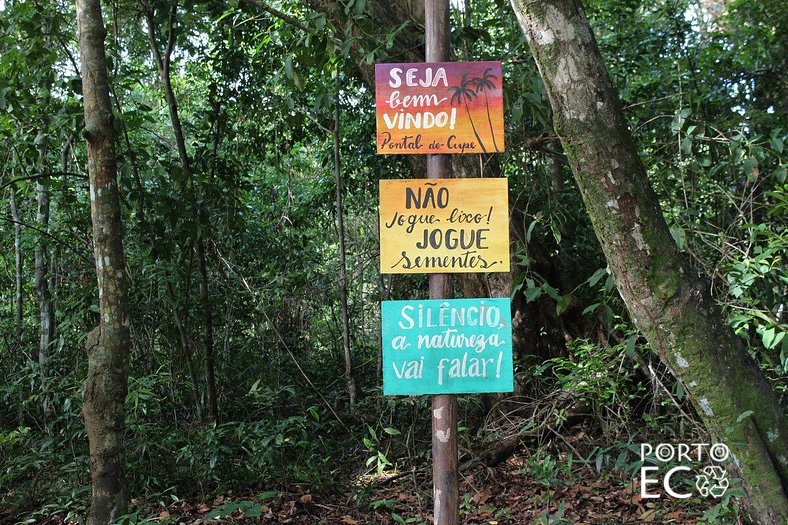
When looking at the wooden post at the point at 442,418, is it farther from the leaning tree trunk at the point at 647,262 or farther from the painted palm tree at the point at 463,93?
the leaning tree trunk at the point at 647,262

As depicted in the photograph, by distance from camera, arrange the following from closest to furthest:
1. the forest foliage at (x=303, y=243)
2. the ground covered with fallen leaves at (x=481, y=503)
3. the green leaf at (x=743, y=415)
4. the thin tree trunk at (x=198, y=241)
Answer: the green leaf at (x=743, y=415)
the ground covered with fallen leaves at (x=481, y=503)
the forest foliage at (x=303, y=243)
the thin tree trunk at (x=198, y=241)

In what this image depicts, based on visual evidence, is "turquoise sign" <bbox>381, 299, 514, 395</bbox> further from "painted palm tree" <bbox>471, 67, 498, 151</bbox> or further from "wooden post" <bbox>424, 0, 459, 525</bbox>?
"painted palm tree" <bbox>471, 67, 498, 151</bbox>

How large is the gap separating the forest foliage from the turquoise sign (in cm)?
102

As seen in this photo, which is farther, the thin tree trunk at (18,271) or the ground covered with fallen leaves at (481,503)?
the thin tree trunk at (18,271)

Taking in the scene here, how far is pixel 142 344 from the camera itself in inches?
240

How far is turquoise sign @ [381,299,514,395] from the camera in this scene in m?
2.77

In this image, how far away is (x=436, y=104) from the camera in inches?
111


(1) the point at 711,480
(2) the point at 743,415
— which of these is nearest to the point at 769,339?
(2) the point at 743,415

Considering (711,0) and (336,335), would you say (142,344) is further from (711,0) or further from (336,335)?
(711,0)

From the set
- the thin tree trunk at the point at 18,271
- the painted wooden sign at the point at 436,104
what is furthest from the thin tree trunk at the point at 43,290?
the painted wooden sign at the point at 436,104

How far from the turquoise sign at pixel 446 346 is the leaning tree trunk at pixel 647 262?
2.51 ft

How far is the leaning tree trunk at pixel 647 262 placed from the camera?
10.2 feet

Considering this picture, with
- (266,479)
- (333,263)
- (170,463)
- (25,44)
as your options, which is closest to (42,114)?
(25,44)

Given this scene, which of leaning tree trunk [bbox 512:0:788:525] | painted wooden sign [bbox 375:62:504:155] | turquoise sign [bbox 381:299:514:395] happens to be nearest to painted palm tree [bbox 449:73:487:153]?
painted wooden sign [bbox 375:62:504:155]
